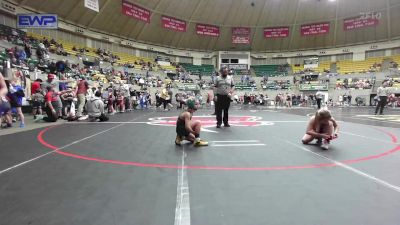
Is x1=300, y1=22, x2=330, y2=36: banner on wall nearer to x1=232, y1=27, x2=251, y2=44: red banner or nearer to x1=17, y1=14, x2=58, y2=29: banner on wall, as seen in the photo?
x1=232, y1=27, x2=251, y2=44: red banner

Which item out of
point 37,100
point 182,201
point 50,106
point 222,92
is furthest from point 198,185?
point 37,100

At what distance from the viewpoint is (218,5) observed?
33.8 metres

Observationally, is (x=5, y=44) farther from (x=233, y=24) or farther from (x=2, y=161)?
(x=233, y=24)

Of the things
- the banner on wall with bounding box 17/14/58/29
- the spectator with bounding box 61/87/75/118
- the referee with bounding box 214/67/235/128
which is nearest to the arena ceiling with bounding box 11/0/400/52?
the banner on wall with bounding box 17/14/58/29

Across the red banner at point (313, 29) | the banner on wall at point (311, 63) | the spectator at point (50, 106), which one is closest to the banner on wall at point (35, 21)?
the spectator at point (50, 106)

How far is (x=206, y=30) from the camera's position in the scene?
34750 millimetres

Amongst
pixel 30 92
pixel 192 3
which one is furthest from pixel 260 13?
pixel 30 92

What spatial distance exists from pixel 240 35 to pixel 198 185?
35408mm

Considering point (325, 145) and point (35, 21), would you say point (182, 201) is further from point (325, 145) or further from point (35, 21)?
point (35, 21)

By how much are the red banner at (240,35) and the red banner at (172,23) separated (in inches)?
270

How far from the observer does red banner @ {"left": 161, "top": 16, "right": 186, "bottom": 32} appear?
103 ft

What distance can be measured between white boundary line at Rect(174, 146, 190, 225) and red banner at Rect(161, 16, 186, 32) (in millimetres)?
30413

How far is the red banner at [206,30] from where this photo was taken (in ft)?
113

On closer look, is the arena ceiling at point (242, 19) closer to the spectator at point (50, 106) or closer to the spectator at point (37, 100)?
the spectator at point (37, 100)
